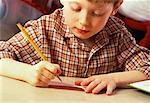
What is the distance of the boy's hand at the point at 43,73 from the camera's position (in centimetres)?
77

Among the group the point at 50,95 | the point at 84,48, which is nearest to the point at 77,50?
the point at 84,48

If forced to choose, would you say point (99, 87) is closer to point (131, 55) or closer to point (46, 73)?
point (46, 73)

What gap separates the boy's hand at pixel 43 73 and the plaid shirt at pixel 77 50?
16 cm

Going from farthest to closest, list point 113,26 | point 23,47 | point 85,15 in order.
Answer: point 113,26
point 23,47
point 85,15

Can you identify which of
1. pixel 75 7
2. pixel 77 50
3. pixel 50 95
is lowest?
pixel 50 95

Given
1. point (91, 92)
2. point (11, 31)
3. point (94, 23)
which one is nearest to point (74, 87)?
point (91, 92)

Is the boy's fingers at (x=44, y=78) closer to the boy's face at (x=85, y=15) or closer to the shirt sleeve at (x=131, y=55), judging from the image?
the boy's face at (x=85, y=15)

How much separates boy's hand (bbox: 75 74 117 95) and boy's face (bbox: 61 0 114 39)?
0.13 m

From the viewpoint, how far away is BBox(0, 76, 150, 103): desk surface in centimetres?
69

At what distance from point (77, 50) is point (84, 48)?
2 cm

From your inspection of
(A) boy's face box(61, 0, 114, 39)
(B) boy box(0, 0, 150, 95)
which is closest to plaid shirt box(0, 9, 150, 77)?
(B) boy box(0, 0, 150, 95)

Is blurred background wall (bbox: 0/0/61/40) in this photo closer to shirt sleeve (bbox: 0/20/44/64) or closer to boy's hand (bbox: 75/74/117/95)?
shirt sleeve (bbox: 0/20/44/64)

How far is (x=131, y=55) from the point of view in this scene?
3.40 ft

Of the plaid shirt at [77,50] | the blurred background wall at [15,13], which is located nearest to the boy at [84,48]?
the plaid shirt at [77,50]
